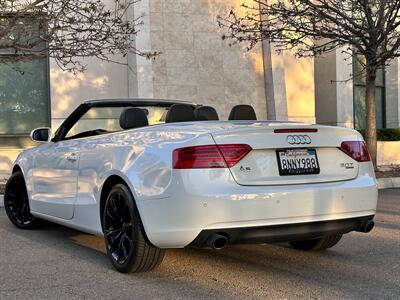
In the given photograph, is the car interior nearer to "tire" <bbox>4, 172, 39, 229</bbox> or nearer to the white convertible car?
the white convertible car

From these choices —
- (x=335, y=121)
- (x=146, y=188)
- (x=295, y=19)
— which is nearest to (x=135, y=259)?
(x=146, y=188)

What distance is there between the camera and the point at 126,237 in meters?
4.66

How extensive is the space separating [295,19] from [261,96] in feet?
13.6

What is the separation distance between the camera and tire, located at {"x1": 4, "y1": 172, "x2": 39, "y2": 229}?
22.7ft

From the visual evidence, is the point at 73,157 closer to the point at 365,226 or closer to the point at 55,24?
the point at 365,226

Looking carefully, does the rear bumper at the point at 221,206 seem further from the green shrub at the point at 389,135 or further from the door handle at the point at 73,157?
the green shrub at the point at 389,135

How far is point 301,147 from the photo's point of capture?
4.43m

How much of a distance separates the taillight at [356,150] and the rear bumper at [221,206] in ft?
1.39

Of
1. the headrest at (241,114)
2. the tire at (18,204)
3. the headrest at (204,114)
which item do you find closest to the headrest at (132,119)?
the headrest at (204,114)

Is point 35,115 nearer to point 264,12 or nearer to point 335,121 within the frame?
point 264,12

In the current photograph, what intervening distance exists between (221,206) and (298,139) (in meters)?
0.89

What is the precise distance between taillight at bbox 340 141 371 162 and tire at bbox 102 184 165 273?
179 cm

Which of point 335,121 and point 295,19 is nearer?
point 295,19

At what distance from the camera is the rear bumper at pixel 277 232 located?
13.5 feet
